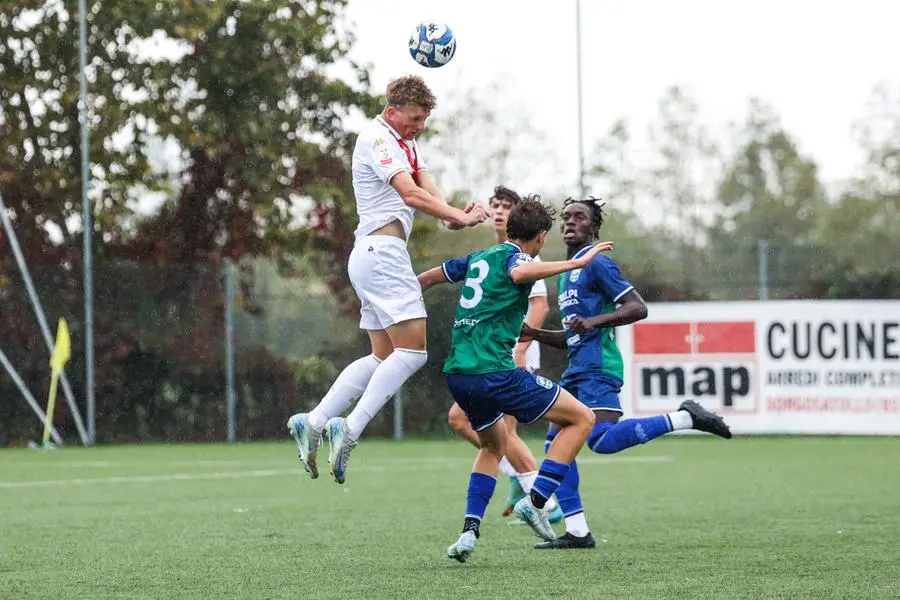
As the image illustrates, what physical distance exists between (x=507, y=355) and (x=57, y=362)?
14405 mm

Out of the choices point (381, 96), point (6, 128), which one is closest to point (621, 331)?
point (381, 96)

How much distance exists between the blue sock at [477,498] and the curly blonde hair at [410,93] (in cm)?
193

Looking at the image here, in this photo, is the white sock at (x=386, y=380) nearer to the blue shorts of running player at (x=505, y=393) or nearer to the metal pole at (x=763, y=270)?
the blue shorts of running player at (x=505, y=393)

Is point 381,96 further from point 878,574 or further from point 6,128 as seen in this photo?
point 878,574

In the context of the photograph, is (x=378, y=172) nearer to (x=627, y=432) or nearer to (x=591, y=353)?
(x=591, y=353)

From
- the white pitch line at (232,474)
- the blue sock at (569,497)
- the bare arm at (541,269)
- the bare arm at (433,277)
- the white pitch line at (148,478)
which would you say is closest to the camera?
the bare arm at (541,269)

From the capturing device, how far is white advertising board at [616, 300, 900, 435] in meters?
19.2

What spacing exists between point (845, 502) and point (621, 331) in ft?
28.8

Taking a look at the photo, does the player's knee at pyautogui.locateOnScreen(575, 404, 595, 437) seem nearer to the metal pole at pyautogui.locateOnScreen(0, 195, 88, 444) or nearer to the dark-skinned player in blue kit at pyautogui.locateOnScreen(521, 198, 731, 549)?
the dark-skinned player in blue kit at pyautogui.locateOnScreen(521, 198, 731, 549)

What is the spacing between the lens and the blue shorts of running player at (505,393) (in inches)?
296

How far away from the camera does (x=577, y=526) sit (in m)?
8.55

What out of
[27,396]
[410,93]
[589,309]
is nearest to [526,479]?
[589,309]

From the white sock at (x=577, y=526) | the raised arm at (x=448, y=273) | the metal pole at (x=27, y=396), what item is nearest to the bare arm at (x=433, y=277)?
the raised arm at (x=448, y=273)

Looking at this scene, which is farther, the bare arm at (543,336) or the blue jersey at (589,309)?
the blue jersey at (589,309)
